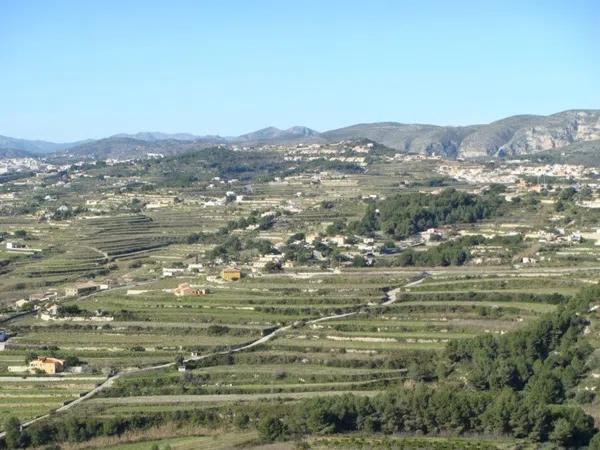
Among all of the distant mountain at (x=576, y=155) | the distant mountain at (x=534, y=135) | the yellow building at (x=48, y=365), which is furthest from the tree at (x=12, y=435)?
the distant mountain at (x=534, y=135)

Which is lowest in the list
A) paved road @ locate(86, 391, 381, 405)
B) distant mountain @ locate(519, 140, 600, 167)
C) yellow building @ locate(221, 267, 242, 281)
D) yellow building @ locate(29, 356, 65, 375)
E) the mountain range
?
paved road @ locate(86, 391, 381, 405)

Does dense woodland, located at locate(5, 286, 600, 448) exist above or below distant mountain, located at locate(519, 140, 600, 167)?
A: below

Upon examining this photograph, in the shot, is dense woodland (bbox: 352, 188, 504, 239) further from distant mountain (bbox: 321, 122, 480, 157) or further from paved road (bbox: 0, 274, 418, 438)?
distant mountain (bbox: 321, 122, 480, 157)

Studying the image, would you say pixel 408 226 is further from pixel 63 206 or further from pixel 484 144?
A: pixel 484 144

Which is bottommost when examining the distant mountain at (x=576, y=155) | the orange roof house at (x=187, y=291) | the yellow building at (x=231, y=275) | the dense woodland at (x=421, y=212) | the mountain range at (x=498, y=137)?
the orange roof house at (x=187, y=291)

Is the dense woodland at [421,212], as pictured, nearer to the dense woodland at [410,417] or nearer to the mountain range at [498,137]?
the dense woodland at [410,417]

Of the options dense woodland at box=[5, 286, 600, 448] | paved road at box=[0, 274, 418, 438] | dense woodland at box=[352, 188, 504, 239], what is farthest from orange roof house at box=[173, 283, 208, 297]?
dense woodland at box=[352, 188, 504, 239]

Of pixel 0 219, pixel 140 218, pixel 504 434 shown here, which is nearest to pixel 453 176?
pixel 140 218

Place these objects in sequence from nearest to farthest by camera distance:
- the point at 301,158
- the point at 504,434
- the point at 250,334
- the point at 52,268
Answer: the point at 504,434, the point at 250,334, the point at 52,268, the point at 301,158
